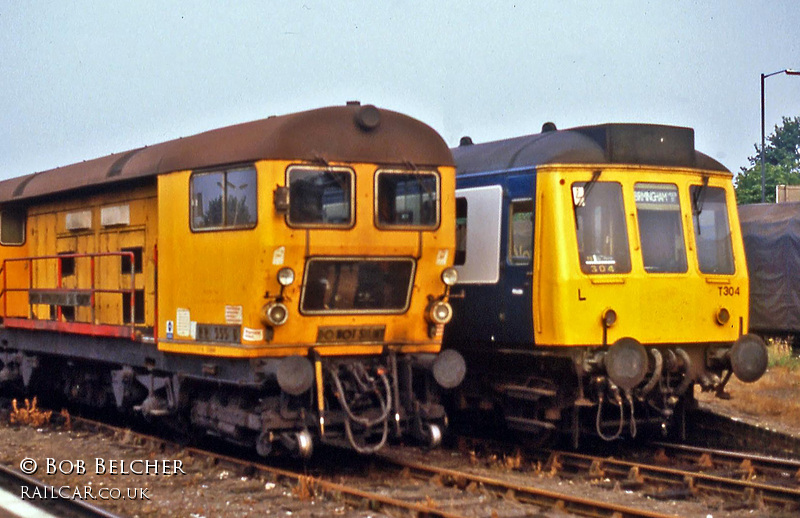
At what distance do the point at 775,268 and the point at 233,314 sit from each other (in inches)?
549

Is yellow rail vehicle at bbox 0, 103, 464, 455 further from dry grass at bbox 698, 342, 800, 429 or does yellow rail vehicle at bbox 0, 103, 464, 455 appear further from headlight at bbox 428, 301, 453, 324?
dry grass at bbox 698, 342, 800, 429

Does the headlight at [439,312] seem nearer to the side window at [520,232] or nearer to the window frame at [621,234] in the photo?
the side window at [520,232]

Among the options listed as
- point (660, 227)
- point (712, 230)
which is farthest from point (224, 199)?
point (712, 230)

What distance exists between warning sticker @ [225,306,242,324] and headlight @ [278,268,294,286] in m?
0.51

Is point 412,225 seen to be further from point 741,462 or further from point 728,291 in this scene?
point 741,462

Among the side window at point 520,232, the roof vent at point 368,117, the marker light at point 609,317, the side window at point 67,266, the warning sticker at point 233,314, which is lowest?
the marker light at point 609,317

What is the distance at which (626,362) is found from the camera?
1061cm

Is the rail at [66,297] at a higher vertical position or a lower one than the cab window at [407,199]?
lower

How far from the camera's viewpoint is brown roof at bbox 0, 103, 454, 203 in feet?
32.1

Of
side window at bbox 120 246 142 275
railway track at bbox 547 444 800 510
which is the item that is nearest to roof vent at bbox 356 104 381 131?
side window at bbox 120 246 142 275

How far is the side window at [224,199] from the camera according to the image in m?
9.78

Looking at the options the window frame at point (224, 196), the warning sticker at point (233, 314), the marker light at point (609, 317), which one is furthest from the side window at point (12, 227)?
the marker light at point (609, 317)

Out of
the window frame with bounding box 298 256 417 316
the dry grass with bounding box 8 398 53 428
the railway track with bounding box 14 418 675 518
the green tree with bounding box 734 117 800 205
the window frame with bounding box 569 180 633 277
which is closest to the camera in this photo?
the railway track with bounding box 14 418 675 518

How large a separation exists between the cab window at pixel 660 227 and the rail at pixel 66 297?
5460mm
